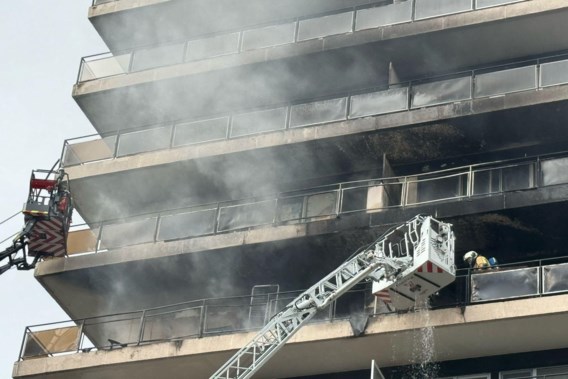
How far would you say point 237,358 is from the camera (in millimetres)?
37969

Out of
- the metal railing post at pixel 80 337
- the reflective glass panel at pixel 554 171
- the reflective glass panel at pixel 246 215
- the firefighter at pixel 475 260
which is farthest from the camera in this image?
the reflective glass panel at pixel 246 215

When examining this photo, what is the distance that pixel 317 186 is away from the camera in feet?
144

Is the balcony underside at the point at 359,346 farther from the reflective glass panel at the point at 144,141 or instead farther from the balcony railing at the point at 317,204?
the reflective glass panel at the point at 144,141

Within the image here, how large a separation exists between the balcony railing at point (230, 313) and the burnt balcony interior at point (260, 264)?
0.41 metres

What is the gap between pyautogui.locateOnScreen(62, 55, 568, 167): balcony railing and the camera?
41344 millimetres

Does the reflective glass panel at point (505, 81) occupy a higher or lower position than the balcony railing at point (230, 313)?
higher

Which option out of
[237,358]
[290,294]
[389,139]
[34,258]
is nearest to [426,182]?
[389,139]

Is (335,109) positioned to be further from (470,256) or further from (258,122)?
(470,256)

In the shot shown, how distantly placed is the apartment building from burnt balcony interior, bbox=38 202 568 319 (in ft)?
0.16

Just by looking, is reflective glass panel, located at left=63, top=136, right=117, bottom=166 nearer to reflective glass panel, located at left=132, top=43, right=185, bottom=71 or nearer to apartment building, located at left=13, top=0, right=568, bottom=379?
apartment building, located at left=13, top=0, right=568, bottom=379

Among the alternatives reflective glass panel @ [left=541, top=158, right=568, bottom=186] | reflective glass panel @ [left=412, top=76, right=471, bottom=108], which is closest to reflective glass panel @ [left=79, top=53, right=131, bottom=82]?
reflective glass panel @ [left=412, top=76, right=471, bottom=108]

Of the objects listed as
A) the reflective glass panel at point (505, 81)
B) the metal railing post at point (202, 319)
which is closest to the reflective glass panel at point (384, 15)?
the reflective glass panel at point (505, 81)

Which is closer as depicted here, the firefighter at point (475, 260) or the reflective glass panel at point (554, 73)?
the firefighter at point (475, 260)

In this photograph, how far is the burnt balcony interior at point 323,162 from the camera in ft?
136
